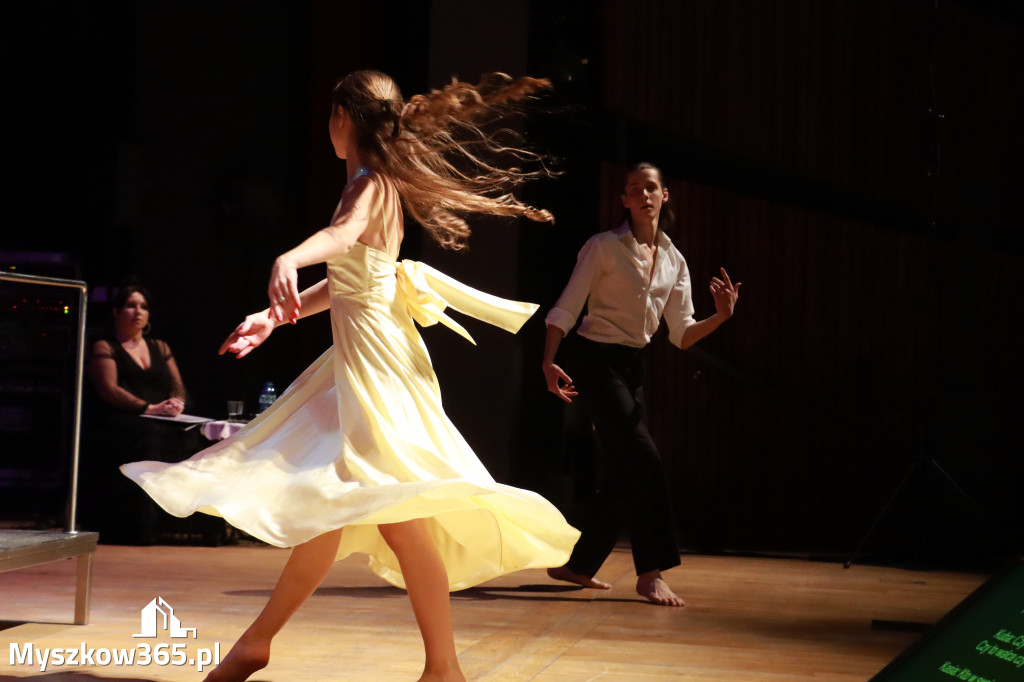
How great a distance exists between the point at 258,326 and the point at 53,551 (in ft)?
3.36

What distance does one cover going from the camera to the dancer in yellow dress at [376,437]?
7.36 feet

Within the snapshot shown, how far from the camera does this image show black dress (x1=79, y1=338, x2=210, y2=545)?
550 cm

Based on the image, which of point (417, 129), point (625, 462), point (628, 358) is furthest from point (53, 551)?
point (628, 358)

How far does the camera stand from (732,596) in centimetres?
425

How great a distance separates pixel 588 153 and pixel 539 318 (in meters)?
0.97

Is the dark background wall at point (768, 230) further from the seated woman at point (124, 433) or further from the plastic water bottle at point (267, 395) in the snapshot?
the seated woman at point (124, 433)

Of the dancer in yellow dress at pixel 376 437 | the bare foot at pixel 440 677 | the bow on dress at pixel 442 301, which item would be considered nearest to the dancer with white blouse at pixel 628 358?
the bow on dress at pixel 442 301

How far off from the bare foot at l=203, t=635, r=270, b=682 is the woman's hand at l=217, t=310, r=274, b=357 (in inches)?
23.9

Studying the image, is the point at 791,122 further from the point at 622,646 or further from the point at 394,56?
the point at 622,646

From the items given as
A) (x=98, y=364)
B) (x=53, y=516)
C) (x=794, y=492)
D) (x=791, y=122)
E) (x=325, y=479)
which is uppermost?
(x=791, y=122)

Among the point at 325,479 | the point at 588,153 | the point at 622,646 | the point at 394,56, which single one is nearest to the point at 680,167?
the point at 588,153

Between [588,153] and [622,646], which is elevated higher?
[588,153]

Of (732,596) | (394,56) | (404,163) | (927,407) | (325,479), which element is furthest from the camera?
(394,56)

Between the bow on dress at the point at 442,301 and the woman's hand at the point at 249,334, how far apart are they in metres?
0.30
